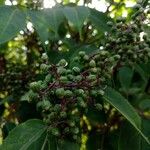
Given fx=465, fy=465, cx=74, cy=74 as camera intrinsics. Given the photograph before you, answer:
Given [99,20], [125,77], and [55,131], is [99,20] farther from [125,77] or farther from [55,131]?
[55,131]

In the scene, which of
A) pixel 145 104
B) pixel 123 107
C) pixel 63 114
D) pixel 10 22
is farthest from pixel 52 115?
pixel 145 104

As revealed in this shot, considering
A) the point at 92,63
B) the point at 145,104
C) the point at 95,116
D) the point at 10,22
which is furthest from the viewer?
the point at 145,104

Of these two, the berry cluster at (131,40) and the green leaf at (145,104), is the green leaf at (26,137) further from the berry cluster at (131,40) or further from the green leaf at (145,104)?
the green leaf at (145,104)

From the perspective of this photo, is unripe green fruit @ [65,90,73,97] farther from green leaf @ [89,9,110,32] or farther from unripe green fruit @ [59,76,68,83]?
green leaf @ [89,9,110,32]

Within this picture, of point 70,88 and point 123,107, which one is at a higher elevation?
point 70,88

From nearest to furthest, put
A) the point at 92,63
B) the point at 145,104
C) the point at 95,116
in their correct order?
the point at 92,63
the point at 95,116
the point at 145,104

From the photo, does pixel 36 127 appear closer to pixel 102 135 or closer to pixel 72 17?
pixel 72 17

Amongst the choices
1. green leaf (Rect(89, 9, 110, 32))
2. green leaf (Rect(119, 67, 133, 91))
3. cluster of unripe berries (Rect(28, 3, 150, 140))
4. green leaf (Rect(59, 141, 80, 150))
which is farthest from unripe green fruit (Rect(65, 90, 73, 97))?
green leaf (Rect(119, 67, 133, 91))
